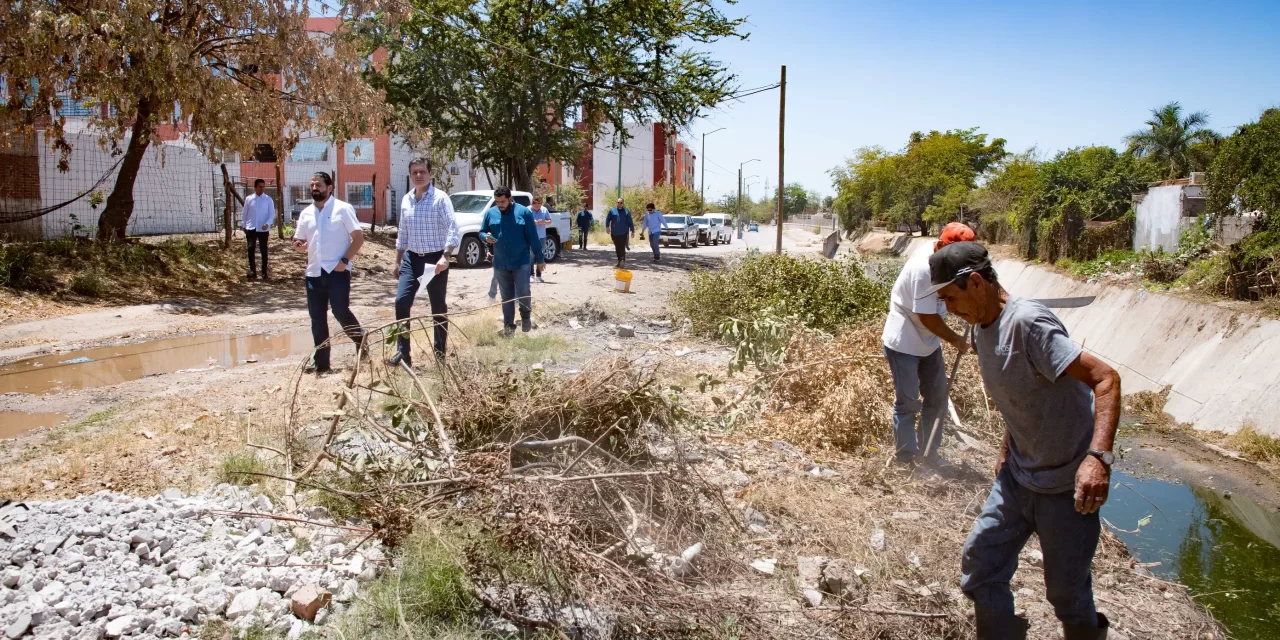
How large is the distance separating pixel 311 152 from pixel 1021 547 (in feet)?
131

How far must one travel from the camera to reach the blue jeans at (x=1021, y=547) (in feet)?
9.05

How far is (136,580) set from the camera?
323 centimetres

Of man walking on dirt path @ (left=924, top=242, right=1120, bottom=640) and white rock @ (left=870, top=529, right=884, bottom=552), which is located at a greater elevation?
man walking on dirt path @ (left=924, top=242, right=1120, bottom=640)

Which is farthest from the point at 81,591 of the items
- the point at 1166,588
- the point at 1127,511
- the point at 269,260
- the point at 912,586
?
the point at 269,260

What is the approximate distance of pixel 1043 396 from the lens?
2.78 m

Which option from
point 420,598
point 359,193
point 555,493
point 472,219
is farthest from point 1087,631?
point 359,193

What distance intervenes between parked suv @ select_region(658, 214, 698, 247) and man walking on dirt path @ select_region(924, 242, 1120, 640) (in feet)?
107

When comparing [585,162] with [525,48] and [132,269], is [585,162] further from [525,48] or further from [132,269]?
[132,269]

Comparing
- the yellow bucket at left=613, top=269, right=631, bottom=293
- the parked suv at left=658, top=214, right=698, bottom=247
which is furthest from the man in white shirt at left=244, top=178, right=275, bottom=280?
the parked suv at left=658, top=214, right=698, bottom=247

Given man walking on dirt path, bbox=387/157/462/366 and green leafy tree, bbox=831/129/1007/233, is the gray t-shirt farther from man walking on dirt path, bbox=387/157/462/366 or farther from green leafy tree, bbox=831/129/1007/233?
green leafy tree, bbox=831/129/1007/233

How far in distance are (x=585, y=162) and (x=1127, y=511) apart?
58.4 m

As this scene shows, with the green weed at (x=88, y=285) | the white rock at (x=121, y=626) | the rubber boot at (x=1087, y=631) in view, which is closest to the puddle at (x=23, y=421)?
the white rock at (x=121, y=626)

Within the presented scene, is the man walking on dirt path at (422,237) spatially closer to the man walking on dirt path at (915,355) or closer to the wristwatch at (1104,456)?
the man walking on dirt path at (915,355)

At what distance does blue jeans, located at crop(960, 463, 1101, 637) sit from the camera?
9.05 feet
